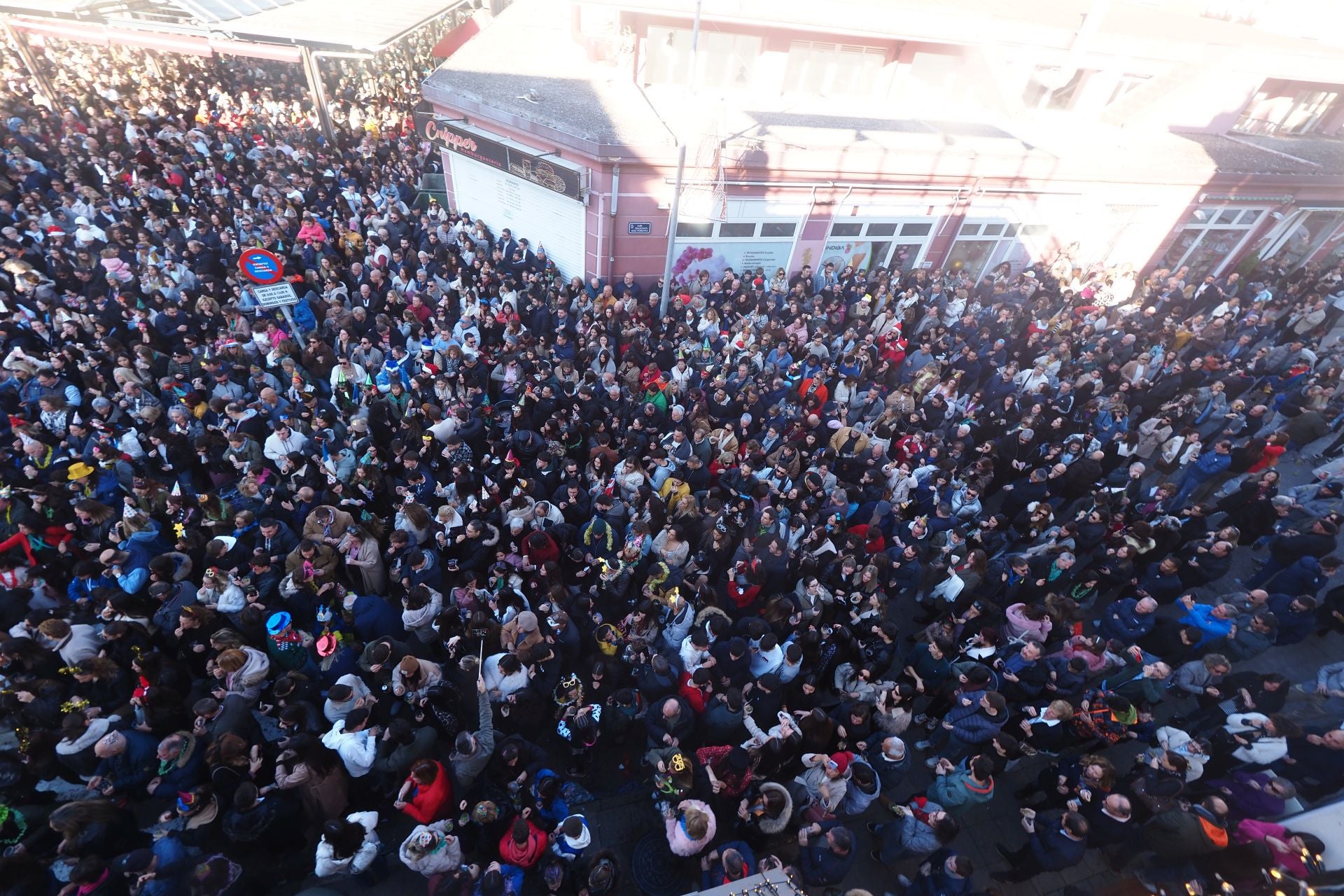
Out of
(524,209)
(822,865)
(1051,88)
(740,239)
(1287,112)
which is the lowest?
(822,865)

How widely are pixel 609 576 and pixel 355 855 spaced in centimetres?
323

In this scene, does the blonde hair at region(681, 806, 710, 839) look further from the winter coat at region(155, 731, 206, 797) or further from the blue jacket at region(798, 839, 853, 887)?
the winter coat at region(155, 731, 206, 797)

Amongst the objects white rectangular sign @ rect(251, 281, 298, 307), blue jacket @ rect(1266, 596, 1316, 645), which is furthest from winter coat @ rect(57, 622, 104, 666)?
blue jacket @ rect(1266, 596, 1316, 645)

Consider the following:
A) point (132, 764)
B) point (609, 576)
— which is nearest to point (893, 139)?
point (609, 576)

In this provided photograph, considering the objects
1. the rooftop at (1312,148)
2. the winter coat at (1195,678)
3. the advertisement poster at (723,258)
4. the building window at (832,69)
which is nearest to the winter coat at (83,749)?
the winter coat at (1195,678)

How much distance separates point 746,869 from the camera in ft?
13.9

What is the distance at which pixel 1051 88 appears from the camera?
16.9 metres

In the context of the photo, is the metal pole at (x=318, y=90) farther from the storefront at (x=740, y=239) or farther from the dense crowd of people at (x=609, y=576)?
the storefront at (x=740, y=239)

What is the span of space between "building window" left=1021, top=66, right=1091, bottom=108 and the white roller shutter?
15069 mm

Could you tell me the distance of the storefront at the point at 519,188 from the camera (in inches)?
485

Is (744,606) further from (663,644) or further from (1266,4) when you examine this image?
(1266,4)

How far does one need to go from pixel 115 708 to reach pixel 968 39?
21.6m

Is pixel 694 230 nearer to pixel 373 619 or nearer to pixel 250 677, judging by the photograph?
pixel 373 619

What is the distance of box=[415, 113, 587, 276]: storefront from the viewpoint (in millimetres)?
12320
